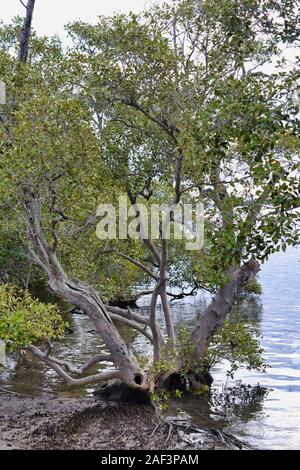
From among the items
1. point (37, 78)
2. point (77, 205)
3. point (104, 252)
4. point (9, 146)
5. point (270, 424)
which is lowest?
point (270, 424)

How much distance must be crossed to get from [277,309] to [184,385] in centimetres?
2462

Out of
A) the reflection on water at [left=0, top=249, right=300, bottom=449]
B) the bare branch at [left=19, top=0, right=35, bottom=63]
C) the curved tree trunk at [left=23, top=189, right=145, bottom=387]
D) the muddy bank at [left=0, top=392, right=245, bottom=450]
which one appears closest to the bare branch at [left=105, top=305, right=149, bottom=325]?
the curved tree trunk at [left=23, top=189, right=145, bottom=387]

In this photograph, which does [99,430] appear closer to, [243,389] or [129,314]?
[129,314]

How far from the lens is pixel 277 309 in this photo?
4256 cm

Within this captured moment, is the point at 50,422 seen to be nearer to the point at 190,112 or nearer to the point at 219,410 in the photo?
the point at 219,410

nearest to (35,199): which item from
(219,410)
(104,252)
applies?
(104,252)
